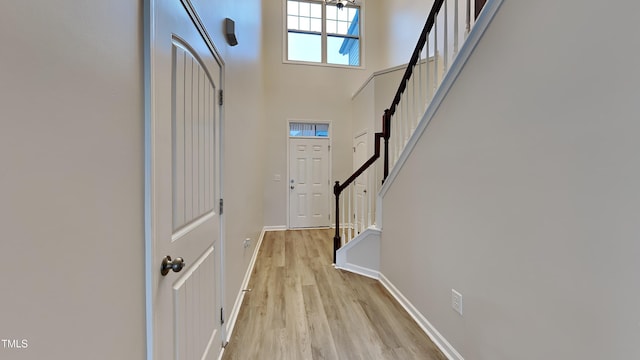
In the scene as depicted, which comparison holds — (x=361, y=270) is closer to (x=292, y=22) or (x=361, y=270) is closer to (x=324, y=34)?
(x=324, y=34)

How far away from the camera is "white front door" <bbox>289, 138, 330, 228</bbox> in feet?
16.9

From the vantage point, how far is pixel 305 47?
207 inches

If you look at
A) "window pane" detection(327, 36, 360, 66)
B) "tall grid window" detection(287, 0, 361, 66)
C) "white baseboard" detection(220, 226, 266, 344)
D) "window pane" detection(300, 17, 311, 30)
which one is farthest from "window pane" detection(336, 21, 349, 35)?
"white baseboard" detection(220, 226, 266, 344)

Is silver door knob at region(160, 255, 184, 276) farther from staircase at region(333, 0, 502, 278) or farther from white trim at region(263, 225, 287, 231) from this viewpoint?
white trim at region(263, 225, 287, 231)

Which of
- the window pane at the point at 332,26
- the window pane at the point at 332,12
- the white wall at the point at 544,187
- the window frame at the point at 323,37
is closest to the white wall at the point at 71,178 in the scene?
the white wall at the point at 544,187

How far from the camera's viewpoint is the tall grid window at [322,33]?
17.1ft

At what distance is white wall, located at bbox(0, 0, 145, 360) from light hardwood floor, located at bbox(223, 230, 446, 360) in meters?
1.21

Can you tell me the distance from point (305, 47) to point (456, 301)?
16.8 ft

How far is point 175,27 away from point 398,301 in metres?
2.39

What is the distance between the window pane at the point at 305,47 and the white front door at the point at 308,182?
5.34ft

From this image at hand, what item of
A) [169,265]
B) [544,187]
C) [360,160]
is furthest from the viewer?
[360,160]

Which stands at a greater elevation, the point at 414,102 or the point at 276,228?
the point at 414,102

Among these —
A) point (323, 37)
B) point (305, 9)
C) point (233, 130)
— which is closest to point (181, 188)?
point (233, 130)

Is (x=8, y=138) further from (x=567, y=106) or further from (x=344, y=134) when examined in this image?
(x=344, y=134)
